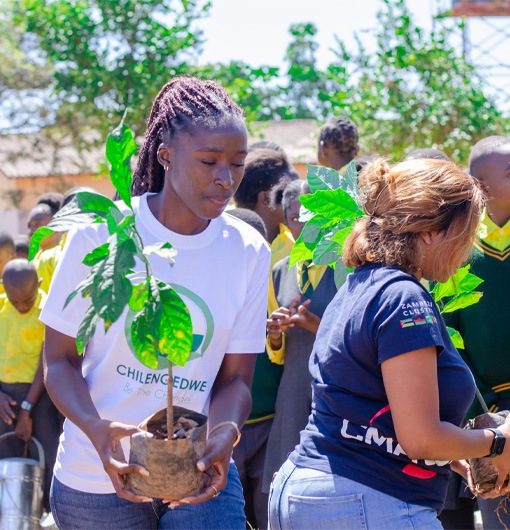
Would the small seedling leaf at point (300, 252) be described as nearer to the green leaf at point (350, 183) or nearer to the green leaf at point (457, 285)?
the green leaf at point (350, 183)

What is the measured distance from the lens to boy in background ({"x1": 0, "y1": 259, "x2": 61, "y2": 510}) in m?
5.14

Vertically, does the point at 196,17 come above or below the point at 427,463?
above

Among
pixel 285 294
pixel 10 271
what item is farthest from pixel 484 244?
pixel 10 271

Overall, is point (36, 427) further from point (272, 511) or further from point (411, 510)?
point (411, 510)

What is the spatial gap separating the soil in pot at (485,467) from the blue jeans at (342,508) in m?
0.28

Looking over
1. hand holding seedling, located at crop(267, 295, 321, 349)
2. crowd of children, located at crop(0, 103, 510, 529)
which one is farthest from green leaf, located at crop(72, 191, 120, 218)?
hand holding seedling, located at crop(267, 295, 321, 349)

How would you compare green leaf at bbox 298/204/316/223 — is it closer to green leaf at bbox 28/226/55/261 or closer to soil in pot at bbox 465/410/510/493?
soil in pot at bbox 465/410/510/493

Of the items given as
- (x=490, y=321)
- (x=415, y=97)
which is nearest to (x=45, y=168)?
(x=415, y=97)

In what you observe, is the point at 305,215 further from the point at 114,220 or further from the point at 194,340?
the point at 114,220

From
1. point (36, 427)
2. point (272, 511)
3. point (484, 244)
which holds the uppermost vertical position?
point (484, 244)

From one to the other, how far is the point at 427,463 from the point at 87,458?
948 millimetres

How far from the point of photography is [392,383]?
184cm

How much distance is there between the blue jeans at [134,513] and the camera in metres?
2.03

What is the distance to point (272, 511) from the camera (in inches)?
82.6
